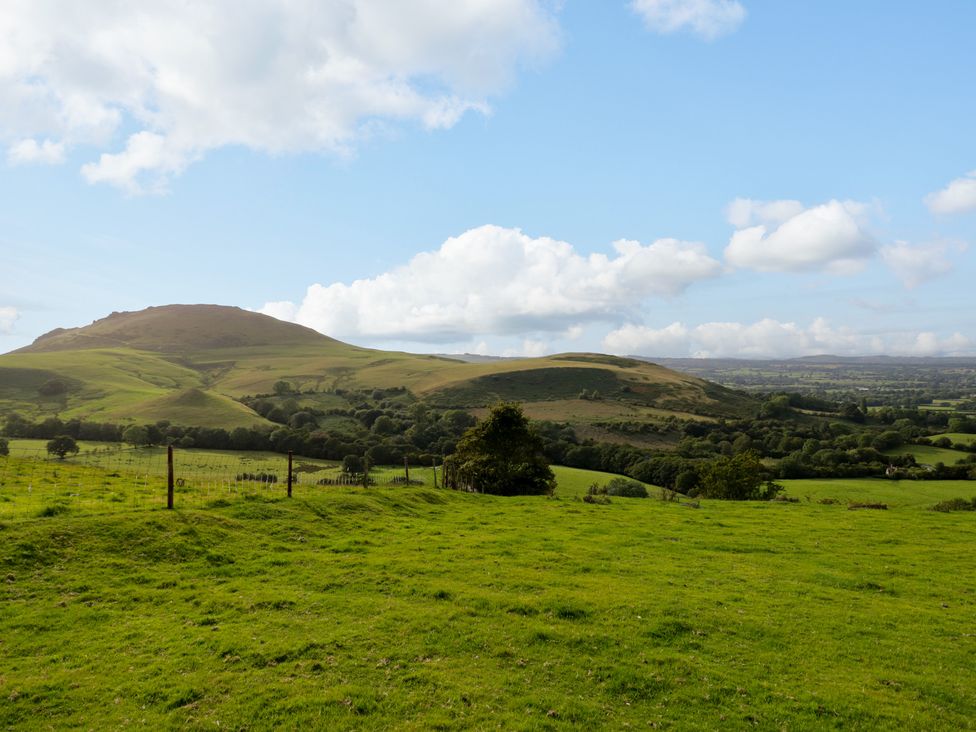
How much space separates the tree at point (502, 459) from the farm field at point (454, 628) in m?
26.1

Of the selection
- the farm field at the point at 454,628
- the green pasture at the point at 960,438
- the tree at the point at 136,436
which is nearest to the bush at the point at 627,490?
the farm field at the point at 454,628

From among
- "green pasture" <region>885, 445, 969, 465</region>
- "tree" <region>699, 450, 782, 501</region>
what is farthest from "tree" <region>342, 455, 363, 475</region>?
"green pasture" <region>885, 445, 969, 465</region>

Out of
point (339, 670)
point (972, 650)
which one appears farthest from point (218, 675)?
point (972, 650)

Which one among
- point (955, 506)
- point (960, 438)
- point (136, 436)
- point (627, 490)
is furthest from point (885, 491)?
point (136, 436)

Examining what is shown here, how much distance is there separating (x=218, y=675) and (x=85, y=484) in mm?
22395

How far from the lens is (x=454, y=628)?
619 inches

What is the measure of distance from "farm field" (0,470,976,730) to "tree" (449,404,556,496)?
26142mm

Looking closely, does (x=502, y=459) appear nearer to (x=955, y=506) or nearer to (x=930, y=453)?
(x=955, y=506)

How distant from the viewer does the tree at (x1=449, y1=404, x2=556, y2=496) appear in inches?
2136

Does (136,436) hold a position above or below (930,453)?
above

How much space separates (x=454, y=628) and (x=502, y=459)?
40.2 m

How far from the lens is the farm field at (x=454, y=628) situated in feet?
39.0

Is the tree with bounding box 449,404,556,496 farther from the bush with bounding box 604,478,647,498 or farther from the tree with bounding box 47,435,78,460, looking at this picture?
the tree with bounding box 47,435,78,460

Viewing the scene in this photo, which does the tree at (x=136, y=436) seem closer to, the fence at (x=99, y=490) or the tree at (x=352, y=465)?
the tree at (x=352, y=465)
